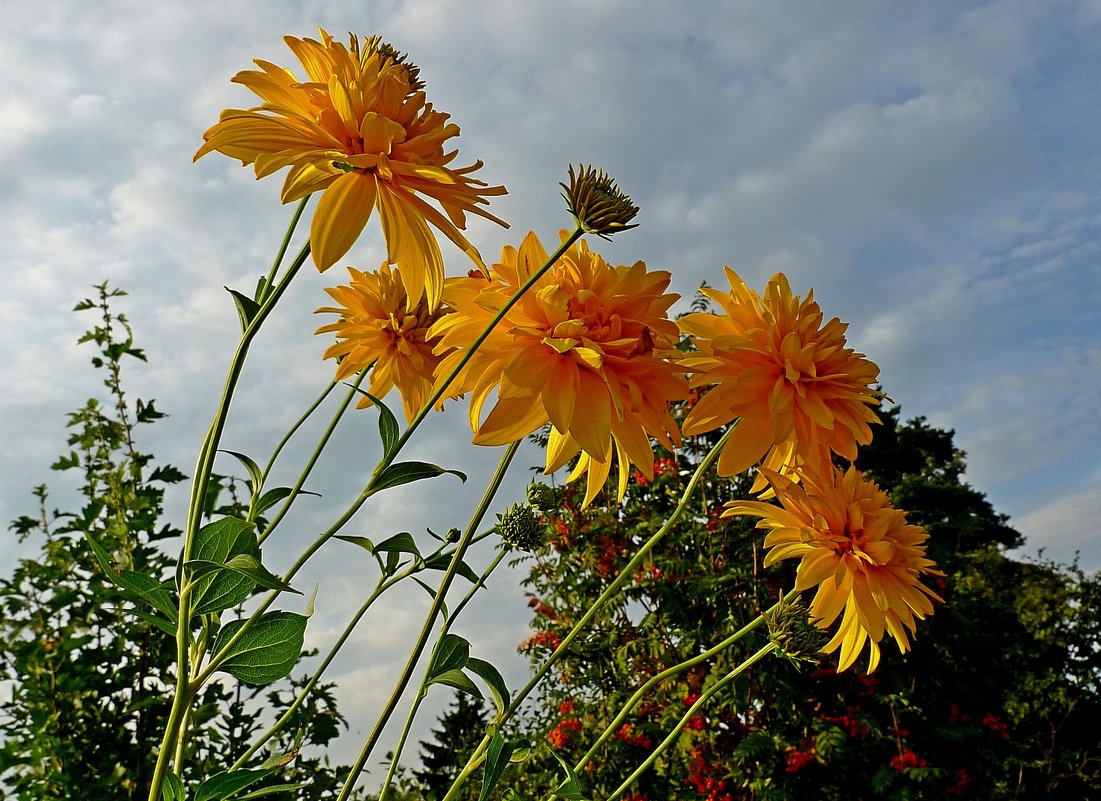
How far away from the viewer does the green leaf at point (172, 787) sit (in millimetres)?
868

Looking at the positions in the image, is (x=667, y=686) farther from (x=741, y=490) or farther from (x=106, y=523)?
(x=106, y=523)

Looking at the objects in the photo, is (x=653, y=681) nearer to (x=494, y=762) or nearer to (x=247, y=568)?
(x=494, y=762)

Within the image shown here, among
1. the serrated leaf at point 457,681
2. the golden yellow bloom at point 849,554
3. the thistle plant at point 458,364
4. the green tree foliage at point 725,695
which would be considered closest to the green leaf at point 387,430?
the thistle plant at point 458,364

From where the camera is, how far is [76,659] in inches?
74.1

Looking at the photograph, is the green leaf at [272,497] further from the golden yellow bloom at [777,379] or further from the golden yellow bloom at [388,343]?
the golden yellow bloom at [777,379]

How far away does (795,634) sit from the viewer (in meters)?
1.14

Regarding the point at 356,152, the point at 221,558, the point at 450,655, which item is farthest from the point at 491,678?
the point at 356,152

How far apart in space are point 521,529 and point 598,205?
0.51 metres

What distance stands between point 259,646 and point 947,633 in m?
5.00

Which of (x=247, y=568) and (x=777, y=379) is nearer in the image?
(x=247, y=568)

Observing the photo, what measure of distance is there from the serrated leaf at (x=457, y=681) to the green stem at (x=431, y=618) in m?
0.04

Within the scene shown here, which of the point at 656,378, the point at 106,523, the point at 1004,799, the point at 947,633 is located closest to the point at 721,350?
the point at 656,378

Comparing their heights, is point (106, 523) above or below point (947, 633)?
above

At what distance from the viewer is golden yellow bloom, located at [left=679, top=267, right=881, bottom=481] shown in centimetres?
98
